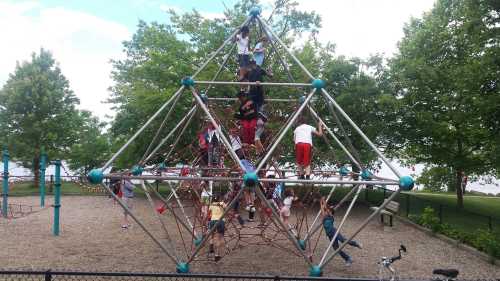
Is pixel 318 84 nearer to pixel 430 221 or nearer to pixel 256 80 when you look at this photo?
pixel 256 80

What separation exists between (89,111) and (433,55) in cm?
2518

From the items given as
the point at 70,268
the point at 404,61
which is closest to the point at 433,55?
the point at 404,61

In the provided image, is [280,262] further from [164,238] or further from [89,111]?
[89,111]

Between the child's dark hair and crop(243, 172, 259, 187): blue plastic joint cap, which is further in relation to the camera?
the child's dark hair

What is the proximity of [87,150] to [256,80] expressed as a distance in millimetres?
22183

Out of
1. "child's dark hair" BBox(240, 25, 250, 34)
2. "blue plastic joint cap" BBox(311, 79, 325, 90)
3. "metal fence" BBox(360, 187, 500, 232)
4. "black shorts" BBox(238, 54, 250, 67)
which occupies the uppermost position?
"child's dark hair" BBox(240, 25, 250, 34)

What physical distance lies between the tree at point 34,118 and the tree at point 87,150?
91 cm

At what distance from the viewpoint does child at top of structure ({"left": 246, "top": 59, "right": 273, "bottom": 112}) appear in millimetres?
8625

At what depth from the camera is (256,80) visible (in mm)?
8805

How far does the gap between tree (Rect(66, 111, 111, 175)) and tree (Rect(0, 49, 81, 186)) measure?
0.91 m

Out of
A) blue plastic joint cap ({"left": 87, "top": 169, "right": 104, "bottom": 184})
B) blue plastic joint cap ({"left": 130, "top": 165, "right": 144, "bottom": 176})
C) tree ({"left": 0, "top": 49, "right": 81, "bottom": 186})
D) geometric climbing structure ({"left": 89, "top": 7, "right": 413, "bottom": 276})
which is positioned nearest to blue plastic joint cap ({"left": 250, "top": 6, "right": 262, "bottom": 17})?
geometric climbing structure ({"left": 89, "top": 7, "right": 413, "bottom": 276})

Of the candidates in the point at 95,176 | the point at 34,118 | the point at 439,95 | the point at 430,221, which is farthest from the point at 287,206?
the point at 34,118

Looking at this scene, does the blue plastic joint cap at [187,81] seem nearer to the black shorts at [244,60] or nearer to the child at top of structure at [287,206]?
the black shorts at [244,60]

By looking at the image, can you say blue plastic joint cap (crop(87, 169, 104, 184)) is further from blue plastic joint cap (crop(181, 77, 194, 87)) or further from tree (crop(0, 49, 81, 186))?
→ tree (crop(0, 49, 81, 186))
